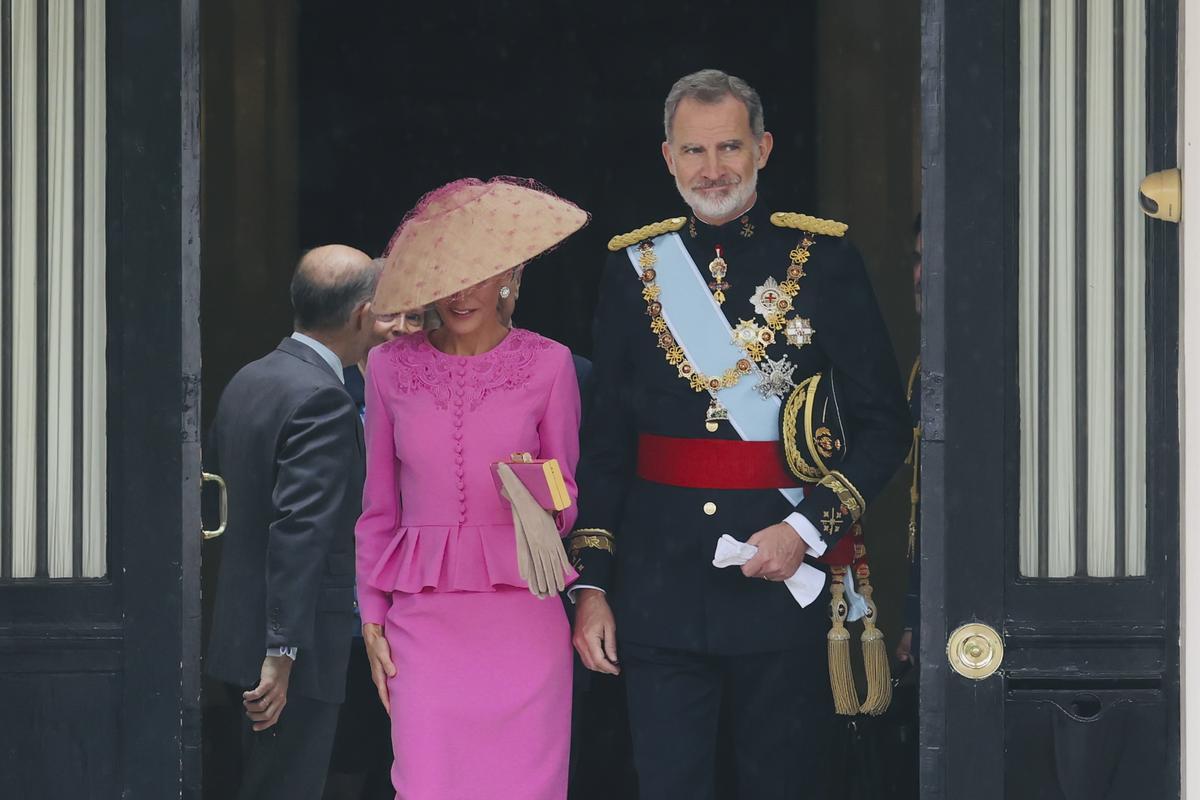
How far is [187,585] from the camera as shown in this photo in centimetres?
418

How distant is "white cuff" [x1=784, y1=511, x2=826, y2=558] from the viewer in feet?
14.6

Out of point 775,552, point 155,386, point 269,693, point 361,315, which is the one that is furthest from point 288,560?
point 775,552

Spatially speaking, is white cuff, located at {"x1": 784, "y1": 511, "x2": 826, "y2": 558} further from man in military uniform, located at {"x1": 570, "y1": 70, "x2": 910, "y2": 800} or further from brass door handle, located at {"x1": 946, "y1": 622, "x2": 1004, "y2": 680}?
brass door handle, located at {"x1": 946, "y1": 622, "x2": 1004, "y2": 680}

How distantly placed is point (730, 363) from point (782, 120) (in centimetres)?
315

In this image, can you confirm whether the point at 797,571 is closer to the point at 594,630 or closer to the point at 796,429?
the point at 796,429

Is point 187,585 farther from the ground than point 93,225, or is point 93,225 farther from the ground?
point 93,225

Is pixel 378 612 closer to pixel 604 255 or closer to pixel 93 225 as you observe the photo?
pixel 93 225

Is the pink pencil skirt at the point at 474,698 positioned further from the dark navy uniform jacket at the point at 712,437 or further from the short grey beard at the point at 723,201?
the short grey beard at the point at 723,201

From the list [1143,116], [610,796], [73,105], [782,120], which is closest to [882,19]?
[782,120]

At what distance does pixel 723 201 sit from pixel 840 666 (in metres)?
1.07

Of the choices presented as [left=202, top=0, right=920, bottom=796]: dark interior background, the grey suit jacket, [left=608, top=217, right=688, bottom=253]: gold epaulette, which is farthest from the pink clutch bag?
[left=202, top=0, right=920, bottom=796]: dark interior background

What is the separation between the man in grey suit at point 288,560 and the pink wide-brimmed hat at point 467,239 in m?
A: 0.68

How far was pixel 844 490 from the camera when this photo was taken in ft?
14.5

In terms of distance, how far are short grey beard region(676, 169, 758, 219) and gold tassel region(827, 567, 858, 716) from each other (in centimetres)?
90
